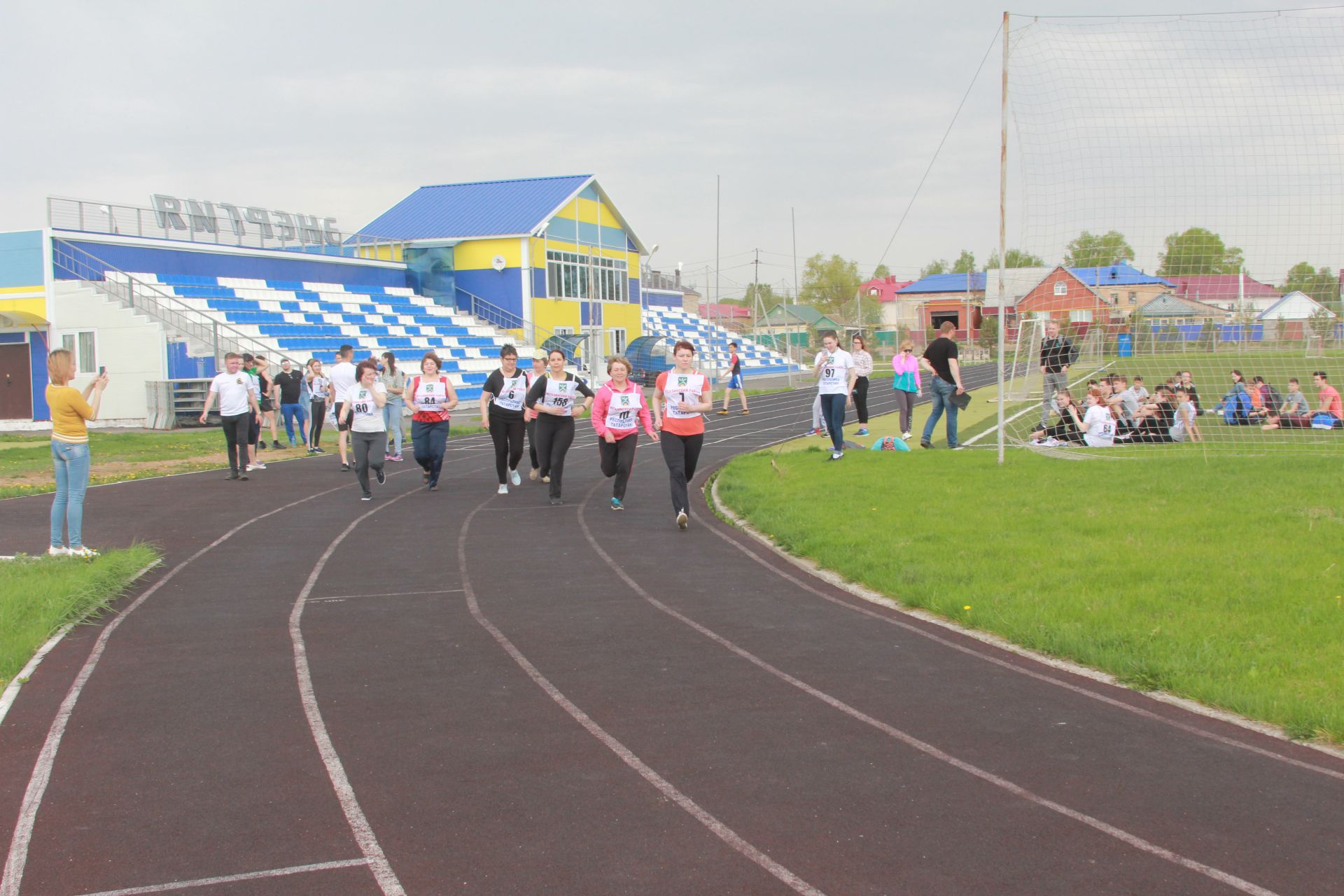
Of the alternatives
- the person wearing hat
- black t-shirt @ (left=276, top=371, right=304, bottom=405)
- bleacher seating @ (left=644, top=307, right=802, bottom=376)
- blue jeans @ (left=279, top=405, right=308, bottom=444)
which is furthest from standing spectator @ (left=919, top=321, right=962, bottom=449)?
bleacher seating @ (left=644, top=307, right=802, bottom=376)

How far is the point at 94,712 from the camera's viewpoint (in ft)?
19.2

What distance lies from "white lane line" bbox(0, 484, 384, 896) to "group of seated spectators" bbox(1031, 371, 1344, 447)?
42.9ft

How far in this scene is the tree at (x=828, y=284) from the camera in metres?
110

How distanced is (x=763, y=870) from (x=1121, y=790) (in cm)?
172

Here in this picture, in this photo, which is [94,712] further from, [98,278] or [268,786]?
[98,278]

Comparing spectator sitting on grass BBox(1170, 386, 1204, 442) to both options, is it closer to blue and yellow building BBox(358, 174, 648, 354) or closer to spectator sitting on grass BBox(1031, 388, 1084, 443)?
spectator sitting on grass BBox(1031, 388, 1084, 443)

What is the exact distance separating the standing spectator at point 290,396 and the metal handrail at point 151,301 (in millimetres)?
7489

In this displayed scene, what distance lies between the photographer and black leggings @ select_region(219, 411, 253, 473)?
1588 centimetres

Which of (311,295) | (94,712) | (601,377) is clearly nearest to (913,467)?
(94,712)

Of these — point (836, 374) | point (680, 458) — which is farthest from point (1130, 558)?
point (836, 374)

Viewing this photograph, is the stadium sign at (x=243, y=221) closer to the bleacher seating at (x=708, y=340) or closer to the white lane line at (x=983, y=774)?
the bleacher seating at (x=708, y=340)

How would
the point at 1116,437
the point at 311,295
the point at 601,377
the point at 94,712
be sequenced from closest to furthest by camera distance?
the point at 94,712
the point at 1116,437
the point at 311,295
the point at 601,377

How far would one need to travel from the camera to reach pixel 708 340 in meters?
57.1

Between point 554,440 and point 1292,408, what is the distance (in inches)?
503
